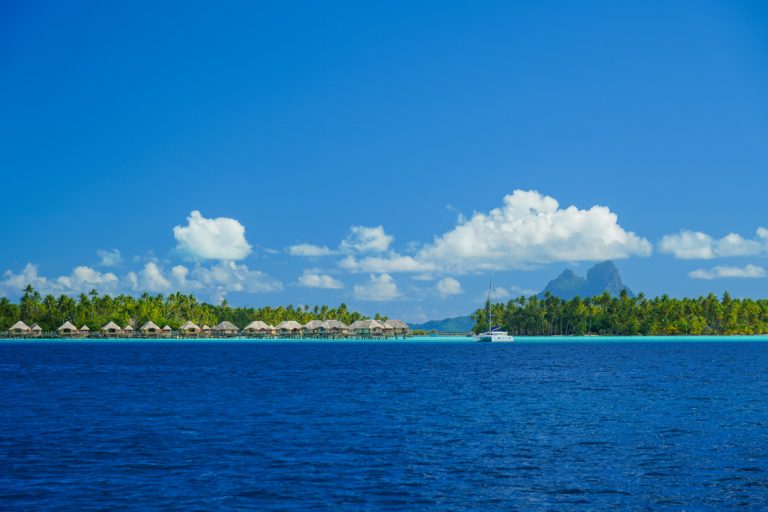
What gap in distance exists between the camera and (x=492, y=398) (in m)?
55.2

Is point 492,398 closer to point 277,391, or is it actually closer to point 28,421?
point 277,391

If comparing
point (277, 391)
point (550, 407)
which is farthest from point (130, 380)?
point (550, 407)

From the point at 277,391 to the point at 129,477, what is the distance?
34746 mm

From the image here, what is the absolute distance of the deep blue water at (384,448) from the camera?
961 inches

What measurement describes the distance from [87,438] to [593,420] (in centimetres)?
2747

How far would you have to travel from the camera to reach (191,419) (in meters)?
42.9

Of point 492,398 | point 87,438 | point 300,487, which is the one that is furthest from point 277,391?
point 300,487

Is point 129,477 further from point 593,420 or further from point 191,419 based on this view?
point 593,420

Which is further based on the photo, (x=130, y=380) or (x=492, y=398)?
(x=130, y=380)

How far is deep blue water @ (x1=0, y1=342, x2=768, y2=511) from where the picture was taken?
80.1 ft

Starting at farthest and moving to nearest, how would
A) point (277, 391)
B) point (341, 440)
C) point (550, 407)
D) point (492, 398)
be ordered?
1. point (277, 391)
2. point (492, 398)
3. point (550, 407)
4. point (341, 440)

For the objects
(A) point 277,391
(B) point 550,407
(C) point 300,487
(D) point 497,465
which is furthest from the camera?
(A) point 277,391

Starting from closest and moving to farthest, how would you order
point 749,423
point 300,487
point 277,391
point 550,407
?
1. point 300,487
2. point 749,423
3. point 550,407
4. point 277,391

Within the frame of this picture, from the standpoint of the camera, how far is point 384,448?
109ft
